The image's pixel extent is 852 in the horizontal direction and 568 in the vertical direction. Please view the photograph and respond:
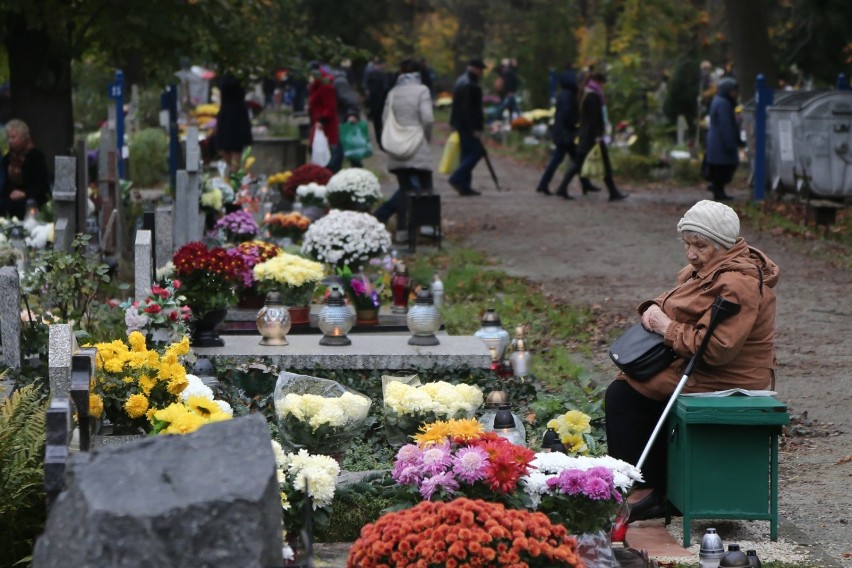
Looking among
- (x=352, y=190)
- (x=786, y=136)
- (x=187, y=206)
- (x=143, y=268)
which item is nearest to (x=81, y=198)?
(x=187, y=206)

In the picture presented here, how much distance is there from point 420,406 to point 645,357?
110 cm

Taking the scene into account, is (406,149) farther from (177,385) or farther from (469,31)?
(469,31)

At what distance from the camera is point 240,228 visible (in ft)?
43.1

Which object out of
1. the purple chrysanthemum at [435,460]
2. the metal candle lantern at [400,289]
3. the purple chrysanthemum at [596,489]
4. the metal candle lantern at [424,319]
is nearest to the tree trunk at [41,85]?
the metal candle lantern at [400,289]

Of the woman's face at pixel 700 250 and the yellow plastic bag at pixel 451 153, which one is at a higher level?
the yellow plastic bag at pixel 451 153

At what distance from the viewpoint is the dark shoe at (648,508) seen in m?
6.69

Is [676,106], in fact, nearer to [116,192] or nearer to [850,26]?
[850,26]

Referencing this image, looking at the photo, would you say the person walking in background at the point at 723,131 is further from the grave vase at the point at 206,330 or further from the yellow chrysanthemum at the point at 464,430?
the yellow chrysanthemum at the point at 464,430

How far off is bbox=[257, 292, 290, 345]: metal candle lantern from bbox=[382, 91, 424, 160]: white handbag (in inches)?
296

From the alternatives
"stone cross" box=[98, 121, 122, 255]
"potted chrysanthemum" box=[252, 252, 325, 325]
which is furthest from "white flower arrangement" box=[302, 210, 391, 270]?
"stone cross" box=[98, 121, 122, 255]

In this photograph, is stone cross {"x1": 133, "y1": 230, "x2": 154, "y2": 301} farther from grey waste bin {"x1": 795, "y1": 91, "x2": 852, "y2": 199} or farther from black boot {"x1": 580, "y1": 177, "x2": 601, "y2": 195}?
black boot {"x1": 580, "y1": 177, "x2": 601, "y2": 195}

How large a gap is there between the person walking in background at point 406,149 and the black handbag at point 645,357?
32.7 ft

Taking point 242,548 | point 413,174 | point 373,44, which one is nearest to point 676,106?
point 413,174

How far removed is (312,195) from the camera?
16.0 m
